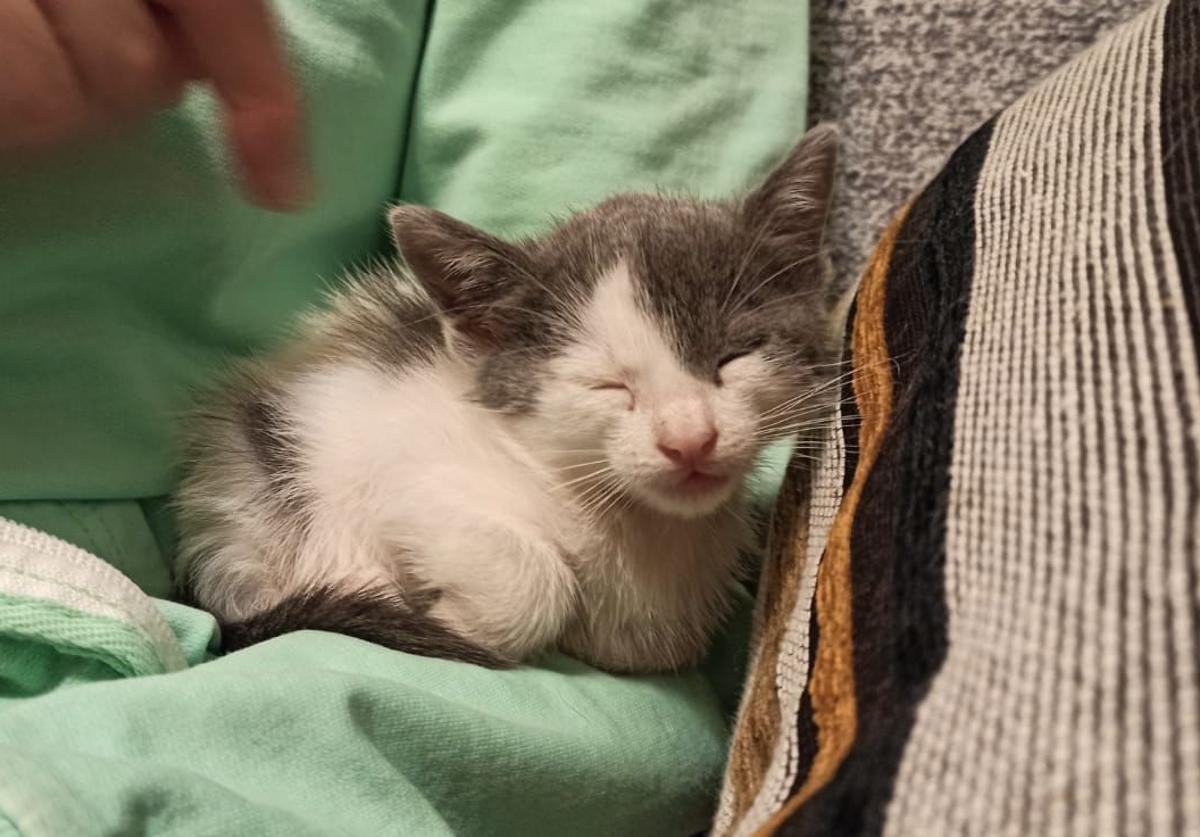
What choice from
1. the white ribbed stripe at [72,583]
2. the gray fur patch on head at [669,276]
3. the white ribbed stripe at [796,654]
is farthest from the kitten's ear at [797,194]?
the white ribbed stripe at [72,583]

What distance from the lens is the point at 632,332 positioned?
0.79 metres

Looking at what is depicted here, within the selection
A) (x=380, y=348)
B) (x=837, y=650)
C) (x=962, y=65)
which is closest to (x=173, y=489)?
(x=380, y=348)

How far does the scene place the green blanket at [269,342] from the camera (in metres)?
0.57

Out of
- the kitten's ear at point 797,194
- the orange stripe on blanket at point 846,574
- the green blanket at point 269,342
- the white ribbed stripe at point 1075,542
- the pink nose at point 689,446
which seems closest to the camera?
the white ribbed stripe at point 1075,542

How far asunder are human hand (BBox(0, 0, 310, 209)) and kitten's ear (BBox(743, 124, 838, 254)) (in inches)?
16.4

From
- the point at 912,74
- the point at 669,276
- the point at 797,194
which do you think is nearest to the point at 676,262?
the point at 669,276

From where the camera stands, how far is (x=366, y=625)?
78 centimetres

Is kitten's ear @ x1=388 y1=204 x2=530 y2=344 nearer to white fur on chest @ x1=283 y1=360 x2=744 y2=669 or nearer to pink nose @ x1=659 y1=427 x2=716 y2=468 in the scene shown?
white fur on chest @ x1=283 y1=360 x2=744 y2=669

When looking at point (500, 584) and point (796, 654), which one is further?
point (500, 584)

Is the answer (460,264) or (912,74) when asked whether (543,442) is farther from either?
(912,74)

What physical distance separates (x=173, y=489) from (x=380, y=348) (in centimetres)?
25

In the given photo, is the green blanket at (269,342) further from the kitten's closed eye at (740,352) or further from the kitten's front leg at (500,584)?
the kitten's closed eye at (740,352)

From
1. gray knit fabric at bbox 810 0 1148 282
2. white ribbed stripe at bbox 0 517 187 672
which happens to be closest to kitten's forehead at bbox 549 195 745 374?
gray knit fabric at bbox 810 0 1148 282

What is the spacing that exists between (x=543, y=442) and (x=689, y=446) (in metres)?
0.17
